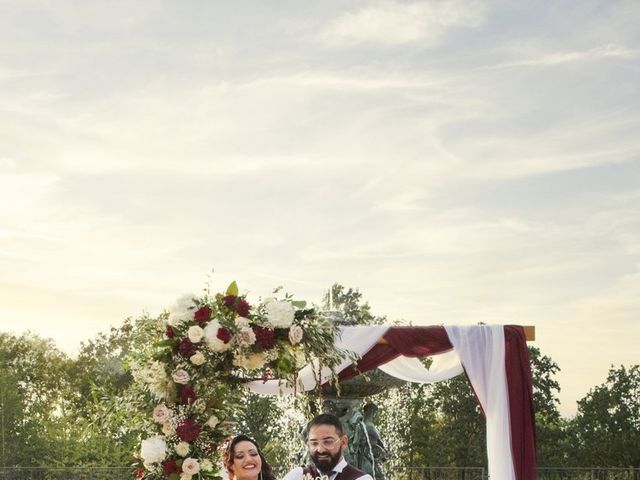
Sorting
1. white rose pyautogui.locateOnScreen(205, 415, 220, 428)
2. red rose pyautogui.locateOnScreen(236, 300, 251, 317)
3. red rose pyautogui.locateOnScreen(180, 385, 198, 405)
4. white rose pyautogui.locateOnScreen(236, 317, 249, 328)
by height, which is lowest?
white rose pyautogui.locateOnScreen(205, 415, 220, 428)

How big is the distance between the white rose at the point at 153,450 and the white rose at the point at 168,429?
0.25ft

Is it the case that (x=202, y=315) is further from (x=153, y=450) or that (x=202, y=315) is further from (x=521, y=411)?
(x=521, y=411)

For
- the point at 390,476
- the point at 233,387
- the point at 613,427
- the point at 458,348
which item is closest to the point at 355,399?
the point at 458,348

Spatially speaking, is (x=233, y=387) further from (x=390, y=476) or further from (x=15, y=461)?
(x=15, y=461)

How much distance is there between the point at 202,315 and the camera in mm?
7312

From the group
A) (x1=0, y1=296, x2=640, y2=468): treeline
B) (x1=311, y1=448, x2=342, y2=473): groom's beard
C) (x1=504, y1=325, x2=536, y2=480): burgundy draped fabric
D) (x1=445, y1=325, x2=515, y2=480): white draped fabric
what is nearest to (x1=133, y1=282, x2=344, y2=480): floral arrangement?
(x1=311, y1=448, x2=342, y2=473): groom's beard

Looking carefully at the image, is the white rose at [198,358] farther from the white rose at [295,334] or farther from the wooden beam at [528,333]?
the wooden beam at [528,333]

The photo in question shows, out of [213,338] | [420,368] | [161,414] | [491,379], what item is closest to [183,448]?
[161,414]

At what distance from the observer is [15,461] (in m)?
31.2

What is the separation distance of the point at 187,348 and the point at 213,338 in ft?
0.77

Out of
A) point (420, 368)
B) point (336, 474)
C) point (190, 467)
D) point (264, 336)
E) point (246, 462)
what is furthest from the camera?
point (420, 368)

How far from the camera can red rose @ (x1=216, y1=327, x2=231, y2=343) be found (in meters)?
7.20

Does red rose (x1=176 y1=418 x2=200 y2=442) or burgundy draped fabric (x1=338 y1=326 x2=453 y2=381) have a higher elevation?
burgundy draped fabric (x1=338 y1=326 x2=453 y2=381)

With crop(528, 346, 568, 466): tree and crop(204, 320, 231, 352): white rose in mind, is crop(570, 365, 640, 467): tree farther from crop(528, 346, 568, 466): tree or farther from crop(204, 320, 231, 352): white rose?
crop(204, 320, 231, 352): white rose
